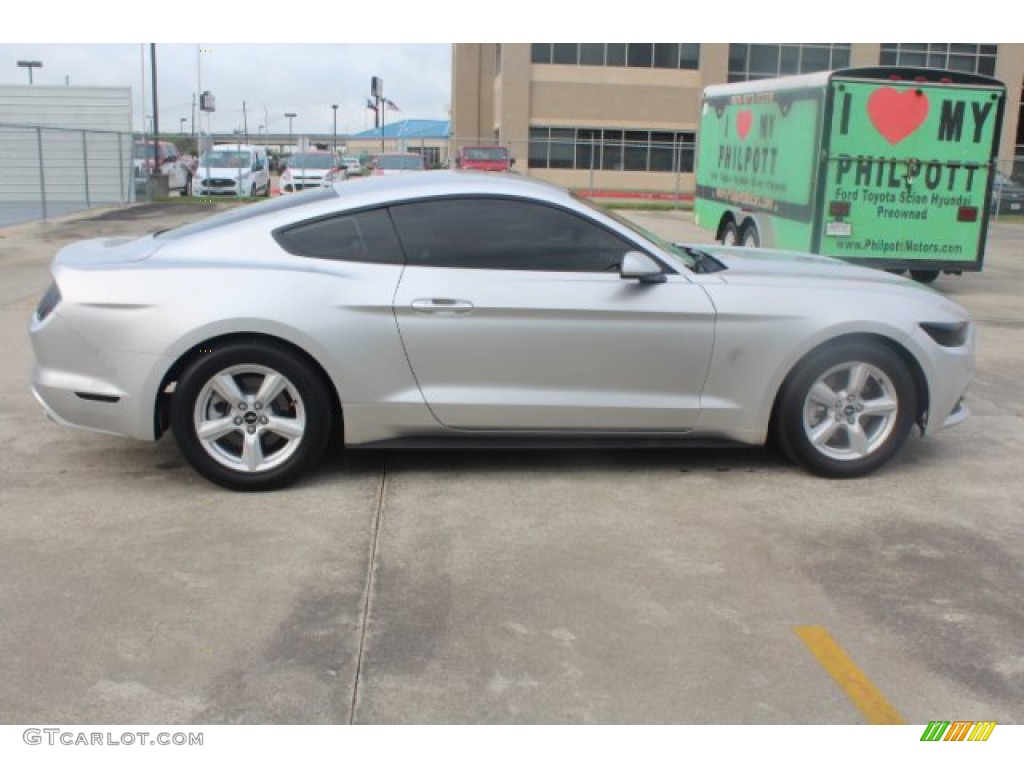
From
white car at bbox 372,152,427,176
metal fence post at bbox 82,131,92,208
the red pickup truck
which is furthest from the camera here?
the red pickup truck

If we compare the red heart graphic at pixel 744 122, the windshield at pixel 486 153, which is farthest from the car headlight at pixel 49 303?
the windshield at pixel 486 153

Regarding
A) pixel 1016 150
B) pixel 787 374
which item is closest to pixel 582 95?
Answer: pixel 1016 150

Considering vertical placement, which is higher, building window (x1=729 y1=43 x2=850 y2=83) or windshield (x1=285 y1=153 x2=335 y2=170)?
building window (x1=729 y1=43 x2=850 y2=83)

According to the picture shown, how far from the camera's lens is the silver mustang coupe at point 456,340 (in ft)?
16.2

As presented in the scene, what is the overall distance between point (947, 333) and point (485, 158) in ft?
99.9

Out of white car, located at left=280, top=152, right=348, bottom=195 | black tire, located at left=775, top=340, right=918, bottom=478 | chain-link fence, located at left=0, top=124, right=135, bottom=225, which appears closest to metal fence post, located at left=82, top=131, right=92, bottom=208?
chain-link fence, located at left=0, top=124, right=135, bottom=225

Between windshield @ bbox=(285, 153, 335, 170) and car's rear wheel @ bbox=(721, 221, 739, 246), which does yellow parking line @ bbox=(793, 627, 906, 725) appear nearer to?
car's rear wheel @ bbox=(721, 221, 739, 246)

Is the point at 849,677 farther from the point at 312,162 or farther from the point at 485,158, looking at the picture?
the point at 485,158

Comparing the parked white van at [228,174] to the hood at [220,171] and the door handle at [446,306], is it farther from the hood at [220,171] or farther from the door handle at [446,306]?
the door handle at [446,306]

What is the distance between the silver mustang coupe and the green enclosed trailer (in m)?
6.61

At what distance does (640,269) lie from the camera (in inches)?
199

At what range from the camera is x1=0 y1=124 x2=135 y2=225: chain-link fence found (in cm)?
2622

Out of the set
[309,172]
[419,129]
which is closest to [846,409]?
[309,172]

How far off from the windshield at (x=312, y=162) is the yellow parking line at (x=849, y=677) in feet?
95.0
